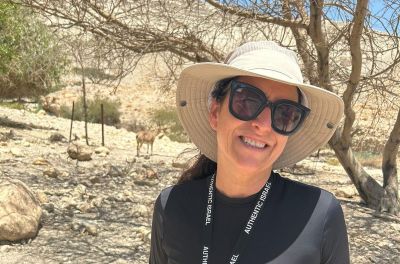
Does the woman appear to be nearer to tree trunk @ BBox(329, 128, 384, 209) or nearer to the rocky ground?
the rocky ground

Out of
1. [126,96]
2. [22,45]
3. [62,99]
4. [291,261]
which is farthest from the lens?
[126,96]

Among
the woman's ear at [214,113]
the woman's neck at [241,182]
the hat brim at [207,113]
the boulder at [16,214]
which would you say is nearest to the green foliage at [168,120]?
the boulder at [16,214]

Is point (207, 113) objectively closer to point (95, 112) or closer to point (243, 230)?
point (243, 230)

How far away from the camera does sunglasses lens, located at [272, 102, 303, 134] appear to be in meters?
1.49

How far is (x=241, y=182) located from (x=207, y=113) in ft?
1.28

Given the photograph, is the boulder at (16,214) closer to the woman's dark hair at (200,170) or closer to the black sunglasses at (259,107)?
the woman's dark hair at (200,170)

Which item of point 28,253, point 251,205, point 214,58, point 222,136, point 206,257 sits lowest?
point 28,253

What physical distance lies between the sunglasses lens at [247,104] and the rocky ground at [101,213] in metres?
3.23

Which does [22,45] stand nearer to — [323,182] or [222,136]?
[323,182]

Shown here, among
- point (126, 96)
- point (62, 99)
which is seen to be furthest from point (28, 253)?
point (126, 96)

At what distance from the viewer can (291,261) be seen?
1.43 metres

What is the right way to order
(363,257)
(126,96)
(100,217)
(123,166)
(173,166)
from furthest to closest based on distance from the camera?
(126,96) < (173,166) < (123,166) < (100,217) < (363,257)

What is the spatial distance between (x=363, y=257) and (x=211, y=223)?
399 cm

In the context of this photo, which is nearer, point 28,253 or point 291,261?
point 291,261
